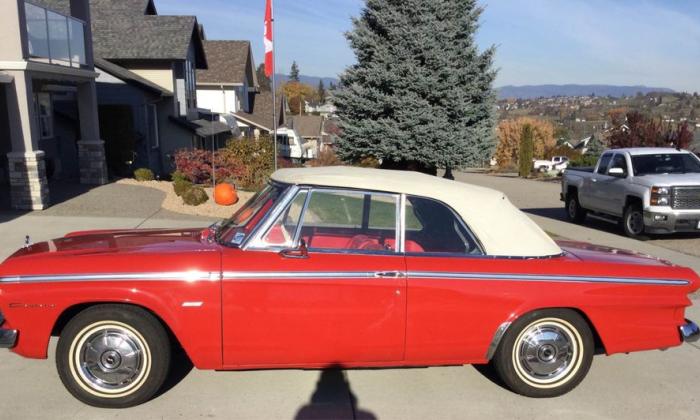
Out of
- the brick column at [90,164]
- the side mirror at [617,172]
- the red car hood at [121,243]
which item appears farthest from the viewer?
the brick column at [90,164]

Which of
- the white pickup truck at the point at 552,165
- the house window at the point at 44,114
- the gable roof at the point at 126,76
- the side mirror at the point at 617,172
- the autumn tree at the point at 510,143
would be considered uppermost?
the gable roof at the point at 126,76

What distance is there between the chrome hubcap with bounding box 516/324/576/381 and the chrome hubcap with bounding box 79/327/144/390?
2.54 metres

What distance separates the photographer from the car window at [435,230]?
400 centimetres

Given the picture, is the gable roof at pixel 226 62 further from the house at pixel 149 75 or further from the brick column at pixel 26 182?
the brick column at pixel 26 182

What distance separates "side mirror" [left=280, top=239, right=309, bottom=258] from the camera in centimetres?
370

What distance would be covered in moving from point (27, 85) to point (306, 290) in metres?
10.4

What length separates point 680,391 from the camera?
168 inches

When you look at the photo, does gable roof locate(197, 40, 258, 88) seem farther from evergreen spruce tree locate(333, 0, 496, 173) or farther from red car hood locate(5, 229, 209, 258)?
red car hood locate(5, 229, 209, 258)

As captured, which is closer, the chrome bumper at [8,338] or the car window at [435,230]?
the chrome bumper at [8,338]

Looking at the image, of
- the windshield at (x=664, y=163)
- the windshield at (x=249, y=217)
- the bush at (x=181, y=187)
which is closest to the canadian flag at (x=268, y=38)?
the bush at (x=181, y=187)

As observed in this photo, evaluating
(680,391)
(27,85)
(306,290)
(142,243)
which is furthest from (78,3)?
(680,391)

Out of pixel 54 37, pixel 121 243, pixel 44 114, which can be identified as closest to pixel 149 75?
pixel 44 114

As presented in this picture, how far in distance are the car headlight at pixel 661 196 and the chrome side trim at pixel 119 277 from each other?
32.0 ft

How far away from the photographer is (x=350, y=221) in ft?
14.4
